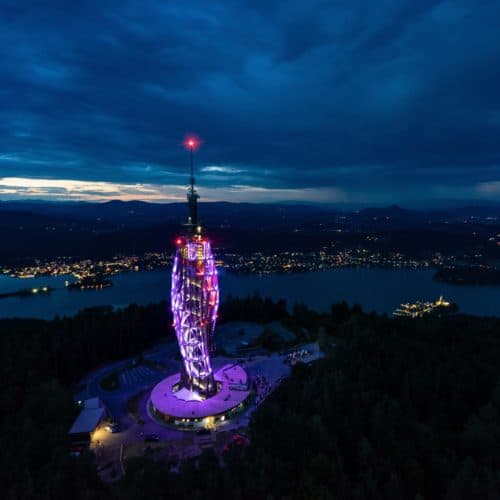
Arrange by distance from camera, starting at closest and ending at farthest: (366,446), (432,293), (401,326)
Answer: (366,446) < (401,326) < (432,293)

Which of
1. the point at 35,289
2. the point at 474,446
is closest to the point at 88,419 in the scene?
the point at 474,446

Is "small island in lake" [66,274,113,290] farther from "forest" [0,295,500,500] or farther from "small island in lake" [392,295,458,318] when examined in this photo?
"small island in lake" [392,295,458,318]

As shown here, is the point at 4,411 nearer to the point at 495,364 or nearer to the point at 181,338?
the point at 181,338

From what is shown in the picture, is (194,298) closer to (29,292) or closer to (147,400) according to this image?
(147,400)

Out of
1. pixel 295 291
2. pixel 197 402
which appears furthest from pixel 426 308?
pixel 197 402

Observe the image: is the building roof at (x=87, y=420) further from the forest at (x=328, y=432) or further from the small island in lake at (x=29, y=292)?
the small island in lake at (x=29, y=292)

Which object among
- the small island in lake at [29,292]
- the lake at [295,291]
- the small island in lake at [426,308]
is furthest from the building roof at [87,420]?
the small island in lake at [29,292]
